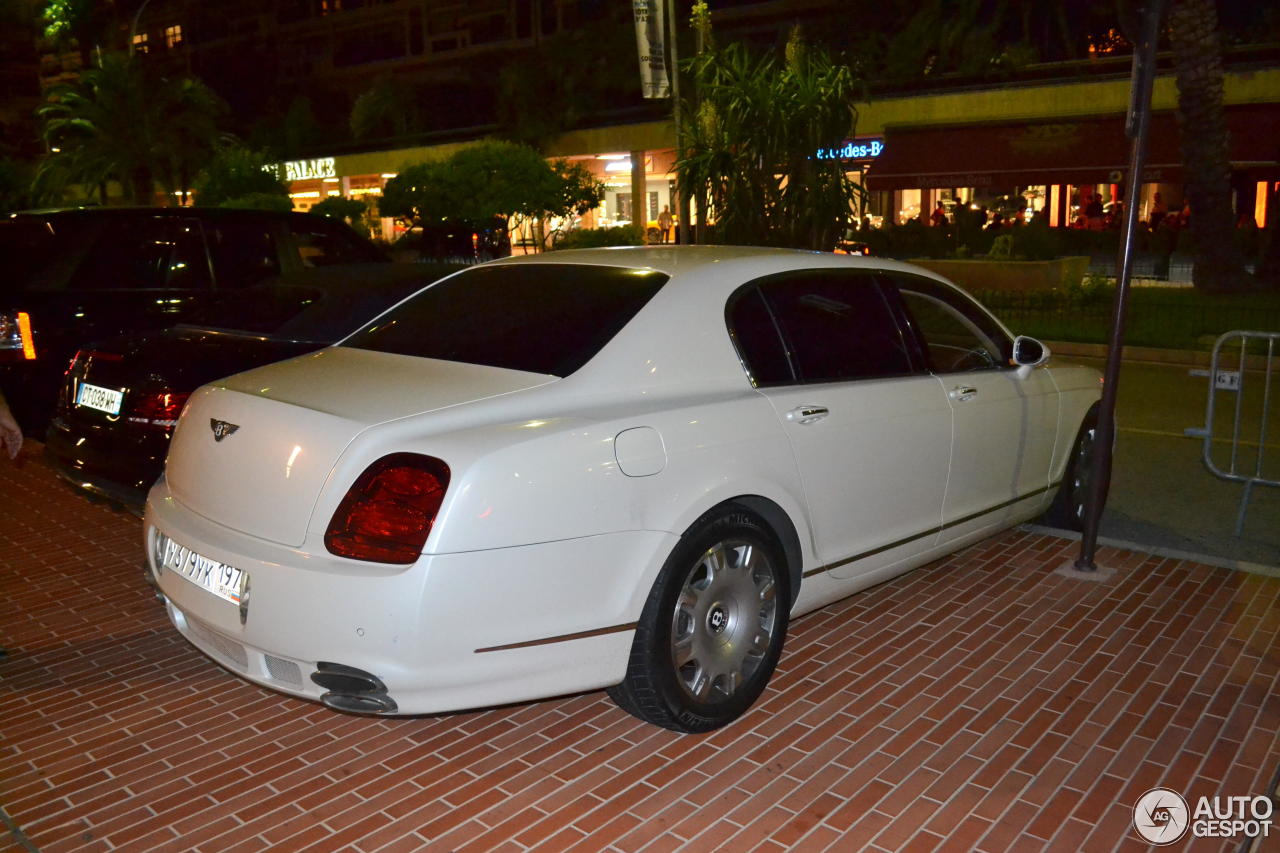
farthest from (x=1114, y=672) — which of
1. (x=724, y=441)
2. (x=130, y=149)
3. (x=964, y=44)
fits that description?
(x=130, y=149)

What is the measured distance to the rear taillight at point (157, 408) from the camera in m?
5.52

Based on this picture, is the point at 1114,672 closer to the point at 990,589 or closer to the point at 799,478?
the point at 990,589

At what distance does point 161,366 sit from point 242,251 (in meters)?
2.80

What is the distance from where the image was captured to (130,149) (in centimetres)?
3750

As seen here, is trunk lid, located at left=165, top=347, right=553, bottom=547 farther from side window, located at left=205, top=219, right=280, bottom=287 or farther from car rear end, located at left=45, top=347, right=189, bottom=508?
side window, located at left=205, top=219, right=280, bottom=287

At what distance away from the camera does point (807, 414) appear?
438 cm

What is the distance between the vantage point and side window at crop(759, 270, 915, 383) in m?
4.61

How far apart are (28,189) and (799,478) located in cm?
4596

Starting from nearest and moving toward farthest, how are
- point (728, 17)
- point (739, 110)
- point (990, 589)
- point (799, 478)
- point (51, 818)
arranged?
point (51, 818)
point (799, 478)
point (990, 589)
point (739, 110)
point (728, 17)

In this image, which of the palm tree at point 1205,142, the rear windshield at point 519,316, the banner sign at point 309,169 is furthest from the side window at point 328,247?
the banner sign at point 309,169

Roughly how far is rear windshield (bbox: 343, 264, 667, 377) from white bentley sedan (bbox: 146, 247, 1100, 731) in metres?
0.02

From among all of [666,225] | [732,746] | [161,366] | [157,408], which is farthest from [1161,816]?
[666,225]

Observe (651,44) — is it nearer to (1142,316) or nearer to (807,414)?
(1142,316)

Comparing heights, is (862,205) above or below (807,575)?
above
